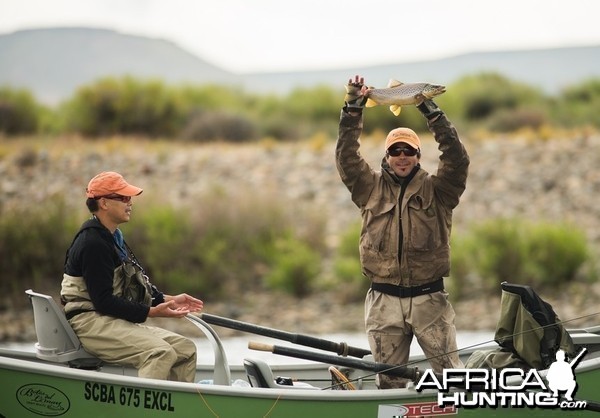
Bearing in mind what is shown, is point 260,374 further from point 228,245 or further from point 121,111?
point 121,111

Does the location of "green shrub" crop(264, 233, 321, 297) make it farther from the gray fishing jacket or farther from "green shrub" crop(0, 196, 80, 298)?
the gray fishing jacket

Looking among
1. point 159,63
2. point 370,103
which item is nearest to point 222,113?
point 370,103

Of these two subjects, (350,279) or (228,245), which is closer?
(350,279)

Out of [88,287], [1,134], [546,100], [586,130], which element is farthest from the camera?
[546,100]

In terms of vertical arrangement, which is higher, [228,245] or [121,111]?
[121,111]

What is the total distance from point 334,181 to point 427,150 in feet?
7.62

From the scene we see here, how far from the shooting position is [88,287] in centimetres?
609

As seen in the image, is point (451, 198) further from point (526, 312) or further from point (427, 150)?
point (427, 150)

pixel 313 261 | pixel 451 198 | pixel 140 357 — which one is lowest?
pixel 313 261

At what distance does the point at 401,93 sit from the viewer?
20.7ft

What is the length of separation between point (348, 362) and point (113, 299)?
48.3 inches

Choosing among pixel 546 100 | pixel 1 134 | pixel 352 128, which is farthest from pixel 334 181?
pixel 352 128

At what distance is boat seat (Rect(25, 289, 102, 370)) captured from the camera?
627 cm

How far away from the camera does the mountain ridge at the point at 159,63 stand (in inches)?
4072
